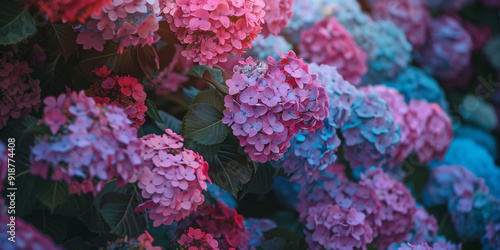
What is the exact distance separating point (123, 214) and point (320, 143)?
527mm

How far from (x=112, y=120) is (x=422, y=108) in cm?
125

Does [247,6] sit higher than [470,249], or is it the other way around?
[247,6]

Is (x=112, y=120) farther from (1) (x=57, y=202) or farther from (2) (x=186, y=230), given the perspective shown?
(2) (x=186, y=230)

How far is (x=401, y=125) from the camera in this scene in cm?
146

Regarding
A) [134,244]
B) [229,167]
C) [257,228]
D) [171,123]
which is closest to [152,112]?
[171,123]

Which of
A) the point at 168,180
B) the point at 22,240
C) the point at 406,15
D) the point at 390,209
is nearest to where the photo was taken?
the point at 22,240

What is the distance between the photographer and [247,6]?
1038 mm

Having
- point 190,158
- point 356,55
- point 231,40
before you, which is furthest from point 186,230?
point 356,55

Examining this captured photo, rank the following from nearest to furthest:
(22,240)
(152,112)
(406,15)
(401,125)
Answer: (22,240) < (152,112) < (401,125) < (406,15)

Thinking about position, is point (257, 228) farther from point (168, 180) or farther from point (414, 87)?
point (414, 87)

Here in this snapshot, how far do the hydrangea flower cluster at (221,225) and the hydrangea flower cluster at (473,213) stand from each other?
0.93 metres

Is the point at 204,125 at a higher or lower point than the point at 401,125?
higher

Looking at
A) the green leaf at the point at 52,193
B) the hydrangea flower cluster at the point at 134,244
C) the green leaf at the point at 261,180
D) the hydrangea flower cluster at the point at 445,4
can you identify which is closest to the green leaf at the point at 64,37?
the green leaf at the point at 52,193

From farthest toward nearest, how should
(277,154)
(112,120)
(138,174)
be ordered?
1. (277,154)
2. (138,174)
3. (112,120)
